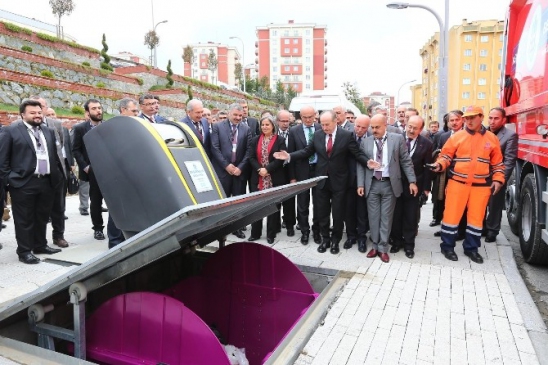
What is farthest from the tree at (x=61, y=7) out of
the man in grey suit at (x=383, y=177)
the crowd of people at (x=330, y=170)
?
the man in grey suit at (x=383, y=177)

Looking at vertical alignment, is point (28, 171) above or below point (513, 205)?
above

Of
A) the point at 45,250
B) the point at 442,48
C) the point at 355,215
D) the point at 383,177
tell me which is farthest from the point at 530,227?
the point at 442,48

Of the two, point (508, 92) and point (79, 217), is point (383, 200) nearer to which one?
point (508, 92)

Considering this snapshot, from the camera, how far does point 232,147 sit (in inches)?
239

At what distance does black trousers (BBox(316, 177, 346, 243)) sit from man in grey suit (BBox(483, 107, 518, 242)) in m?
2.01

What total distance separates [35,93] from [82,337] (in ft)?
55.0

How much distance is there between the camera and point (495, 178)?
4.93m

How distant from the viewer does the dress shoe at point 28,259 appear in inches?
192

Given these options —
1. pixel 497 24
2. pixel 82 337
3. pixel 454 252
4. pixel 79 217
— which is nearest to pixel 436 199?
pixel 454 252

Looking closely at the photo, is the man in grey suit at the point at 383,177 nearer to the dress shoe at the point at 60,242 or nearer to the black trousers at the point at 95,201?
the black trousers at the point at 95,201

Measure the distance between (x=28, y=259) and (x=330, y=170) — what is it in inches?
152

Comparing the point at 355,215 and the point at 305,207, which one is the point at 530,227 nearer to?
the point at 355,215

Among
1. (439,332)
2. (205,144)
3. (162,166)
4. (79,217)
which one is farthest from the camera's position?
(79,217)

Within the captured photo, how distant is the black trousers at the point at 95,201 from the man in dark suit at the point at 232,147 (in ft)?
5.44
